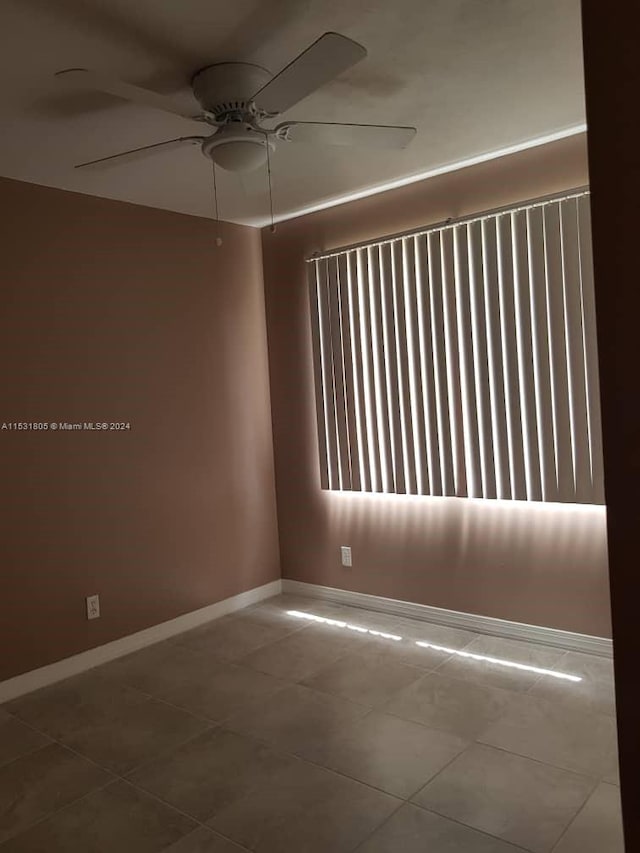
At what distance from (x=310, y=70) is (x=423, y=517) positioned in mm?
2632

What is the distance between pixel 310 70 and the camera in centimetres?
194

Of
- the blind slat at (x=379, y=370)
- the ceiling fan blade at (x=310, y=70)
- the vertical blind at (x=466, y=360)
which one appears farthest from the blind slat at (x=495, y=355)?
the ceiling fan blade at (x=310, y=70)

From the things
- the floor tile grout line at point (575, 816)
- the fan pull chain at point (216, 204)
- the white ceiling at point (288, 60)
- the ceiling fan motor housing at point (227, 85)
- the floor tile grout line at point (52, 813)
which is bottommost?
the floor tile grout line at point (575, 816)

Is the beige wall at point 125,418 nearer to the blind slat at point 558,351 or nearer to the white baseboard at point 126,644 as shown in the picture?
the white baseboard at point 126,644

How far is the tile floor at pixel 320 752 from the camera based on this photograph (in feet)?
7.11

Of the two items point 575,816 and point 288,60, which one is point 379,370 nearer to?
point 288,60

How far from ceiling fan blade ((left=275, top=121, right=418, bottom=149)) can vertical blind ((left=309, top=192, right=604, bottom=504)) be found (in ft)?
3.66

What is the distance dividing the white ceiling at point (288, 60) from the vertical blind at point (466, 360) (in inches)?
20.2

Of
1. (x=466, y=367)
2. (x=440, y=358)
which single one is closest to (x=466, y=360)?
(x=466, y=367)

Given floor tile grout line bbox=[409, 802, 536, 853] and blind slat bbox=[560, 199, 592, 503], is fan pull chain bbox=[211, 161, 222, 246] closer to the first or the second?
blind slat bbox=[560, 199, 592, 503]

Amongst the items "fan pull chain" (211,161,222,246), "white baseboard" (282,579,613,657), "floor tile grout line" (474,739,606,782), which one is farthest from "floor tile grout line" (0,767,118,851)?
"fan pull chain" (211,161,222,246)

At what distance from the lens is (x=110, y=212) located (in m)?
3.78

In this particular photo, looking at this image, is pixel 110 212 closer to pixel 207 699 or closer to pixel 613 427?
pixel 207 699

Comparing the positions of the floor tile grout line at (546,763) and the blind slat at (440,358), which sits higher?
the blind slat at (440,358)
